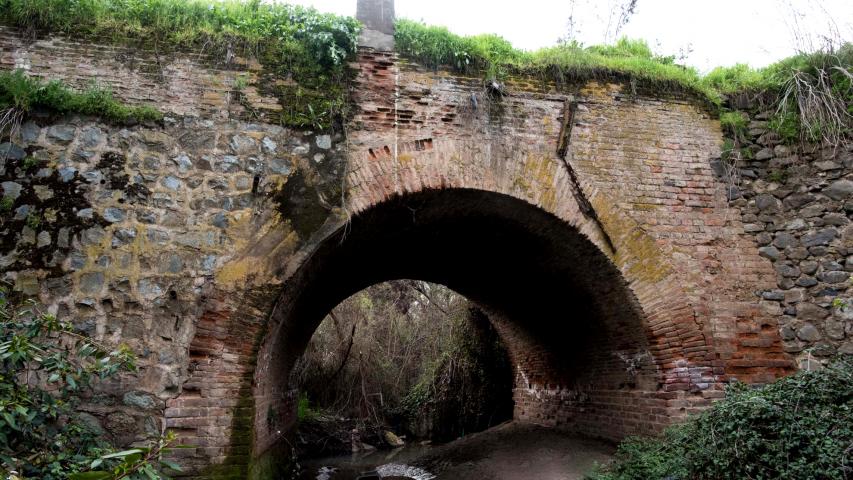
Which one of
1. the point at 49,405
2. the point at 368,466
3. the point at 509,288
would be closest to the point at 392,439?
the point at 368,466

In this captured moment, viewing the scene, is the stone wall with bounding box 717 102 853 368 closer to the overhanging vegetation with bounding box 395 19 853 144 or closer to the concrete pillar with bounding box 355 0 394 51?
the overhanging vegetation with bounding box 395 19 853 144

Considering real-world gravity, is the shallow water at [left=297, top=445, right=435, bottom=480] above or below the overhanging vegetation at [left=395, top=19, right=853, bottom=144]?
below

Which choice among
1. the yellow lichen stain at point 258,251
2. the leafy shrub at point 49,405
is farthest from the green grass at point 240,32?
the leafy shrub at point 49,405

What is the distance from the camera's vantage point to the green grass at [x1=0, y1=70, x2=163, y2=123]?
515 centimetres

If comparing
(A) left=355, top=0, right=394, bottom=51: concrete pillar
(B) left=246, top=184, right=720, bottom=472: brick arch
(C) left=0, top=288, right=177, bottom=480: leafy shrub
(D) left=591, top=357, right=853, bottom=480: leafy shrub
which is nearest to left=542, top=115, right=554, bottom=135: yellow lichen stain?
(B) left=246, top=184, right=720, bottom=472: brick arch

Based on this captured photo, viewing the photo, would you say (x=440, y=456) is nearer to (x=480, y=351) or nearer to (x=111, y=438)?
(x=480, y=351)

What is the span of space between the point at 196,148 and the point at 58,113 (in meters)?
1.23

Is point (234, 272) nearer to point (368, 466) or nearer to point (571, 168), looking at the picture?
point (571, 168)

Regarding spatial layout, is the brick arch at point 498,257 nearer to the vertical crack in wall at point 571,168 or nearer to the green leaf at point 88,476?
the vertical crack in wall at point 571,168

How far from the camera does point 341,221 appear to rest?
552 centimetres

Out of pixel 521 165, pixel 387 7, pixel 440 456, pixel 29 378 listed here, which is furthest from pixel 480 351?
pixel 29 378

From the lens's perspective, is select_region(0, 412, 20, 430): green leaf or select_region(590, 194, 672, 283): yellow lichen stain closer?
select_region(0, 412, 20, 430): green leaf

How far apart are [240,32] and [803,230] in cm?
637

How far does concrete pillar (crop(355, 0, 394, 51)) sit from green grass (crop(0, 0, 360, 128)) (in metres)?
0.18
